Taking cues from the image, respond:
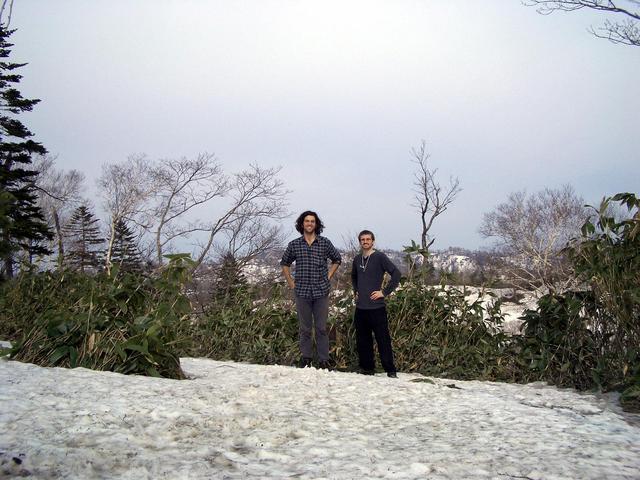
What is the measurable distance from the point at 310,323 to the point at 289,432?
3.23 meters

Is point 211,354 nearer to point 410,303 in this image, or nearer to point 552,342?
point 410,303

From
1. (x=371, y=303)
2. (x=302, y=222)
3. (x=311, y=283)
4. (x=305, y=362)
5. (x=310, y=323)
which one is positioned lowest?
(x=305, y=362)

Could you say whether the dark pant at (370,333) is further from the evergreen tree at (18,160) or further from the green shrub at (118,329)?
the evergreen tree at (18,160)

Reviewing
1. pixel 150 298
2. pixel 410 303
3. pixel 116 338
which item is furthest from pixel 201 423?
pixel 410 303

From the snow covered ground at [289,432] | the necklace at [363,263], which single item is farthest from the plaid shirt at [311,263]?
the snow covered ground at [289,432]

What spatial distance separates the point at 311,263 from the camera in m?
5.79

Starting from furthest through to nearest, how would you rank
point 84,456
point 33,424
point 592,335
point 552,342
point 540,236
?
point 540,236 < point 552,342 < point 592,335 < point 33,424 < point 84,456

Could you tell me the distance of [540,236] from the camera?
3192 cm

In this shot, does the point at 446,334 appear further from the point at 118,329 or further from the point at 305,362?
the point at 118,329

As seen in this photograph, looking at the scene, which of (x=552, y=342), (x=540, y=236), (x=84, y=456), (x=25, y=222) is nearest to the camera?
(x=84, y=456)

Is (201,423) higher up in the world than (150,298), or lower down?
lower down

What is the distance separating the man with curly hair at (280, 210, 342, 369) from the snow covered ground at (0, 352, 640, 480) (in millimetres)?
1895

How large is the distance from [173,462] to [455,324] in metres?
4.60

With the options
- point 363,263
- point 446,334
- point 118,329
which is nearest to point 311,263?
point 363,263
